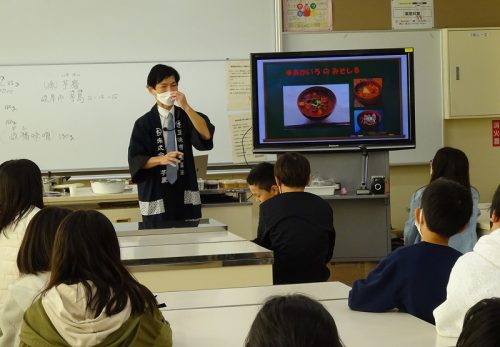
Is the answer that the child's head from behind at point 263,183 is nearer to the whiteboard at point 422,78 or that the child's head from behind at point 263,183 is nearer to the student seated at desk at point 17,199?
the student seated at desk at point 17,199

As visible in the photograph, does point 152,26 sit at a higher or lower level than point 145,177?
higher

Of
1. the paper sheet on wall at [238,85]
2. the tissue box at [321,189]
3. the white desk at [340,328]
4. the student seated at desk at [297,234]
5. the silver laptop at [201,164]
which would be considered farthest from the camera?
the paper sheet on wall at [238,85]

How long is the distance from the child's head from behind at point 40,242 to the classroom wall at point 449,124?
4.98 m

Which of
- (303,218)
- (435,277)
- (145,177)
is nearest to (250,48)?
(145,177)

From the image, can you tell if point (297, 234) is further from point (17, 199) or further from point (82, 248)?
point (82, 248)

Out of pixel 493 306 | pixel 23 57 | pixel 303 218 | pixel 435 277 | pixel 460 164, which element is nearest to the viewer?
pixel 493 306

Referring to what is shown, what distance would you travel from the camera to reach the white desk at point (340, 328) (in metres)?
1.88

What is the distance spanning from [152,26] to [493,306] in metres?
5.96

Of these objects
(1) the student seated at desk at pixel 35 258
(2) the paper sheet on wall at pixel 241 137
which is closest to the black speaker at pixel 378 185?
(2) the paper sheet on wall at pixel 241 137

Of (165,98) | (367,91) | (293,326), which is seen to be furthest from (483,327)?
(367,91)

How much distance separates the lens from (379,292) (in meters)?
2.21

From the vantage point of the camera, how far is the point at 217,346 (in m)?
1.89

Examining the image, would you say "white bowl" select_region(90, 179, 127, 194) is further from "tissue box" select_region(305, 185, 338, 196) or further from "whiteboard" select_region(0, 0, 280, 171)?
"tissue box" select_region(305, 185, 338, 196)

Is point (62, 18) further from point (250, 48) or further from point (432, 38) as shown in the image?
point (432, 38)
